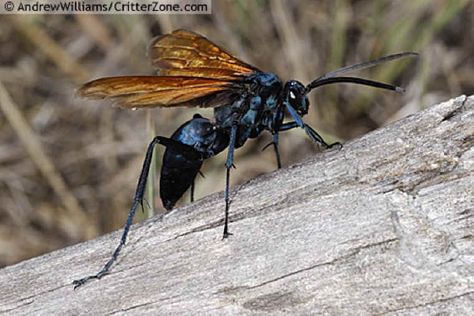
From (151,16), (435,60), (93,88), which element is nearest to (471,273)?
(93,88)

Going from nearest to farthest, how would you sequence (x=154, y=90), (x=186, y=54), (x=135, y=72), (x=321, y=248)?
(x=321, y=248) → (x=154, y=90) → (x=186, y=54) → (x=135, y=72)

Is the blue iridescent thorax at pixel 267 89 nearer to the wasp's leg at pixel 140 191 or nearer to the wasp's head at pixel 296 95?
the wasp's head at pixel 296 95

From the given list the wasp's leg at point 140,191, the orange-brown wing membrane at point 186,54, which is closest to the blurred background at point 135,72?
the orange-brown wing membrane at point 186,54

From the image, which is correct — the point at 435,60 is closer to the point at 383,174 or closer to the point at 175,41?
the point at 175,41

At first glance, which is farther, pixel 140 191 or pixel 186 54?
pixel 186 54

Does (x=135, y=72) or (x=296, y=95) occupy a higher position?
(x=135, y=72)

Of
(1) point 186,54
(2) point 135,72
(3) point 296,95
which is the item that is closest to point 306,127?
(3) point 296,95

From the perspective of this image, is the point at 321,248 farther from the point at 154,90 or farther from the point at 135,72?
the point at 135,72
